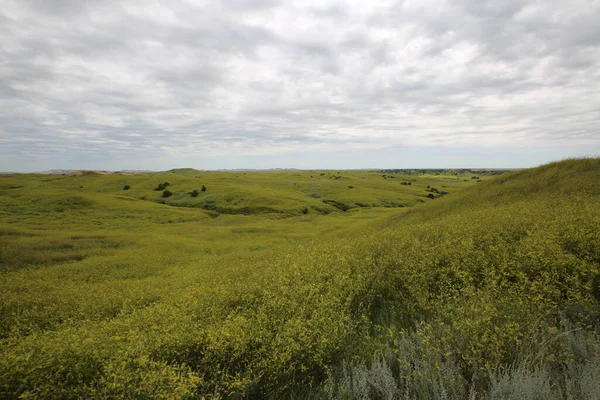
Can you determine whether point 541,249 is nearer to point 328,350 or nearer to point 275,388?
point 328,350

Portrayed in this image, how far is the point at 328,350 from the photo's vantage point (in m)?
5.80

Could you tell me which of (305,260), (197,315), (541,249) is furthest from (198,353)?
(541,249)

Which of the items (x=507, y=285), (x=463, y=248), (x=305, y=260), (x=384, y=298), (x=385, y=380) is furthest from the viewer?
(x=305, y=260)

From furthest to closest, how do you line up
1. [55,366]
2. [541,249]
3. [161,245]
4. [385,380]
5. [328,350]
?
[161,245], [541,249], [328,350], [55,366], [385,380]

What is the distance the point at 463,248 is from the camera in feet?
30.4

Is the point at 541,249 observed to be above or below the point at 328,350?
above

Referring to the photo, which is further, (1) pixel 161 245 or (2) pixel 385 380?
(1) pixel 161 245

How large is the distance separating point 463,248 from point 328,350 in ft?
19.8

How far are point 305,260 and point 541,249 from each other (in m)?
7.54

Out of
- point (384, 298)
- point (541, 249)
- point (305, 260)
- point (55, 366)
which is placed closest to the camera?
point (55, 366)

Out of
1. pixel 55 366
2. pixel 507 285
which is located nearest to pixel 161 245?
pixel 55 366

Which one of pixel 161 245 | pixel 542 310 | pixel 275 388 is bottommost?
pixel 161 245

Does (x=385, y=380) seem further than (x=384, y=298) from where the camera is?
No

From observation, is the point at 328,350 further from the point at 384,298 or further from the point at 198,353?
the point at 384,298
